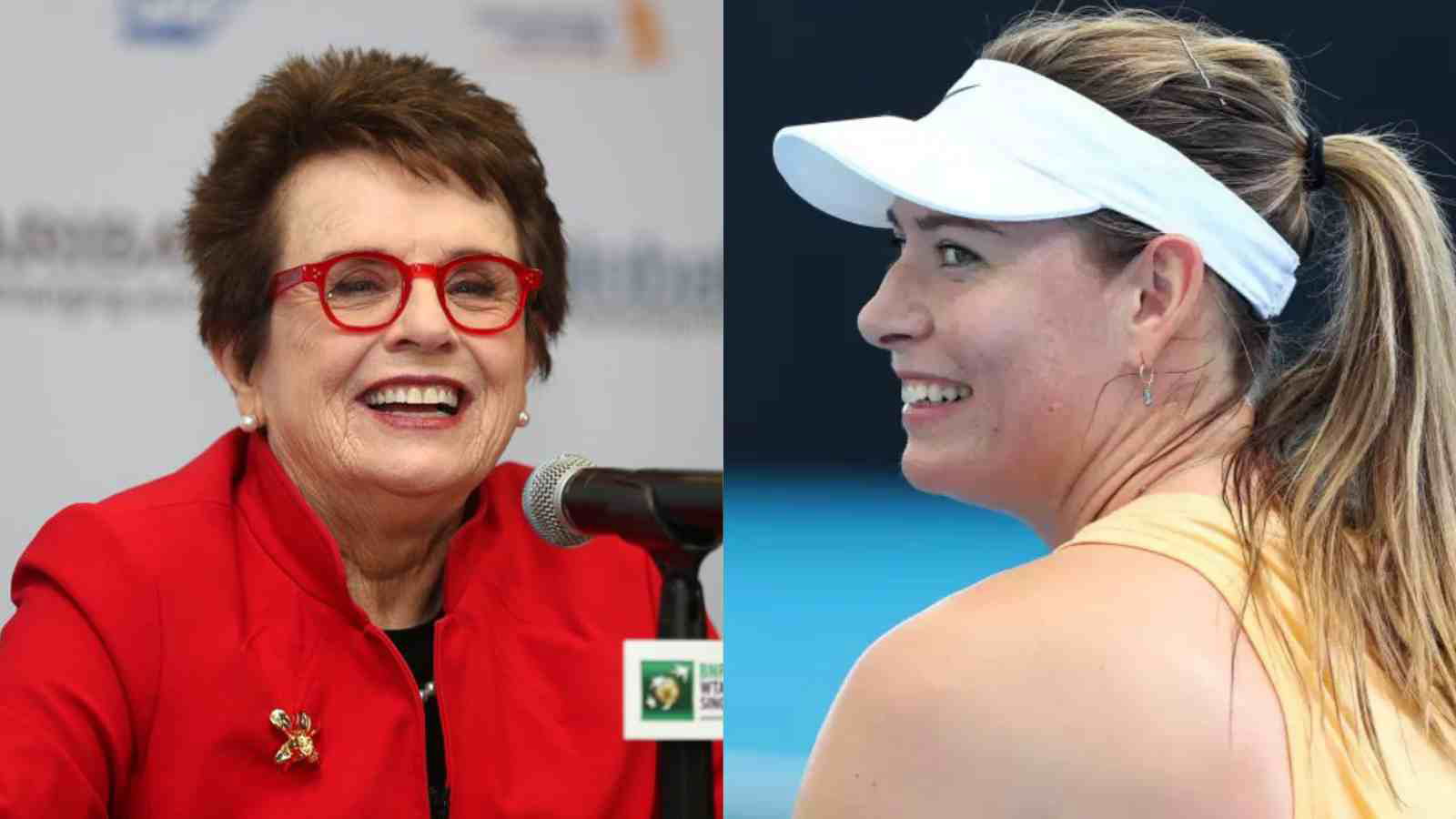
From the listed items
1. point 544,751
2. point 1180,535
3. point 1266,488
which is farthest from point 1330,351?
point 544,751

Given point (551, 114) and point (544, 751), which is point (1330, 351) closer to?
point (544, 751)

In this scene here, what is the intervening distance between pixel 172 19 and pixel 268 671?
0.90 m

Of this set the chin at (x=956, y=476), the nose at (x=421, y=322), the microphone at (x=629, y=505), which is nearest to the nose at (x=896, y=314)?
the chin at (x=956, y=476)

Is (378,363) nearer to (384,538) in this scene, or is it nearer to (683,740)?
(384,538)

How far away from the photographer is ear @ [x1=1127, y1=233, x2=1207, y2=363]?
1.37 m

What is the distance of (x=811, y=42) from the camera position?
2404 mm

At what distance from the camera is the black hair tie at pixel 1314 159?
4.75 feet

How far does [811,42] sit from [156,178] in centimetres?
Answer: 94

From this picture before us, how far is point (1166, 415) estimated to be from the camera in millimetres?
1382

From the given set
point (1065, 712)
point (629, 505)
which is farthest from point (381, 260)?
point (1065, 712)

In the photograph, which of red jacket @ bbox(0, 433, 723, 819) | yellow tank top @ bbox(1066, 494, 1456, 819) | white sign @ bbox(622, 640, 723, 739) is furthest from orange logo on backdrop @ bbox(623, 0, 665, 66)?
yellow tank top @ bbox(1066, 494, 1456, 819)

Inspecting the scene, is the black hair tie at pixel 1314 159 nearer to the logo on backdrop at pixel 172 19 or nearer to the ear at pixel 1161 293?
the ear at pixel 1161 293

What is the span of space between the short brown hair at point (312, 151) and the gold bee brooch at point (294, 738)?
0.51 meters

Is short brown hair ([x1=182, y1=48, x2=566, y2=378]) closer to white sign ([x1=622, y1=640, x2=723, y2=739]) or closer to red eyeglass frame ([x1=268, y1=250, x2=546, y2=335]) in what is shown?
red eyeglass frame ([x1=268, y1=250, x2=546, y2=335])
